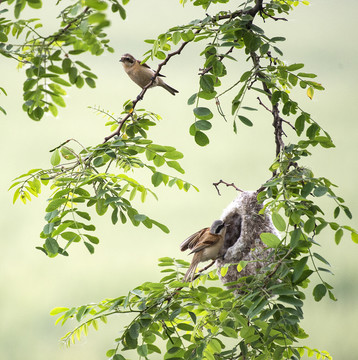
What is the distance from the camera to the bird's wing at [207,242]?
4.31 ft

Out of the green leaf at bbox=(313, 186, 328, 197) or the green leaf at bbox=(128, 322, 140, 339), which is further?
the green leaf at bbox=(128, 322, 140, 339)

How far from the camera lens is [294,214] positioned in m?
1.02

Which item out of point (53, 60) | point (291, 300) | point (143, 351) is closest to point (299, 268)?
point (291, 300)

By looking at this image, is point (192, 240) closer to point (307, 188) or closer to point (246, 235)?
point (246, 235)

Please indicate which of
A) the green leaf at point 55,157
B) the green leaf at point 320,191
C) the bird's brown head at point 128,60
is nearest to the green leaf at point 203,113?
the green leaf at point 320,191

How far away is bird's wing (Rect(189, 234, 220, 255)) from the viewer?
131cm

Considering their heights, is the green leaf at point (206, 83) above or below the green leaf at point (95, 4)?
above

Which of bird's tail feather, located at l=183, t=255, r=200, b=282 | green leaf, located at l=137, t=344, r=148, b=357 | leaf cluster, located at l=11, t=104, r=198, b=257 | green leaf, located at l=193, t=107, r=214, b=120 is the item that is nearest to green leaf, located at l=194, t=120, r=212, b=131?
green leaf, located at l=193, t=107, r=214, b=120

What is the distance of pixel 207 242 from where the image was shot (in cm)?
131

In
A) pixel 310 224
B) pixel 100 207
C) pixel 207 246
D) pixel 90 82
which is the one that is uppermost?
pixel 90 82

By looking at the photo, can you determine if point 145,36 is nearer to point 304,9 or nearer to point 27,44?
point 304,9

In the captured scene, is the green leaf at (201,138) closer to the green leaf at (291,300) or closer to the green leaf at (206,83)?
the green leaf at (206,83)

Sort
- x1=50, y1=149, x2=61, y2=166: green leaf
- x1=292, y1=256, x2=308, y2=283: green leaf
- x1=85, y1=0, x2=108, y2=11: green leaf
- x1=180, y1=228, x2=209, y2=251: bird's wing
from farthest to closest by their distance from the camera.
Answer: x1=180, y1=228, x2=209, y2=251: bird's wing < x1=50, y1=149, x2=61, y2=166: green leaf < x1=292, y1=256, x2=308, y2=283: green leaf < x1=85, y1=0, x2=108, y2=11: green leaf

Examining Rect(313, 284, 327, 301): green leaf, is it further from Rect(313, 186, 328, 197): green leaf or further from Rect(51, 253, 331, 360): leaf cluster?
Rect(313, 186, 328, 197): green leaf
